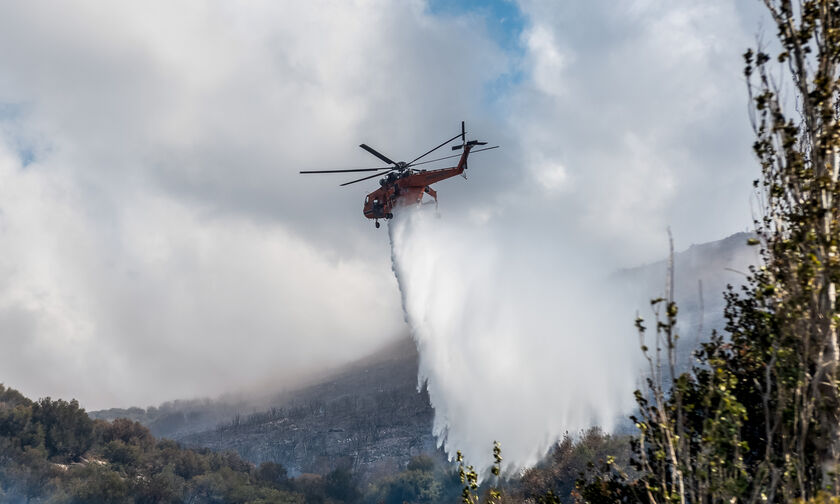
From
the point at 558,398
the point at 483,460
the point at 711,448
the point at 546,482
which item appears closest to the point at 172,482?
the point at 483,460

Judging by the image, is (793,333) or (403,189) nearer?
(793,333)

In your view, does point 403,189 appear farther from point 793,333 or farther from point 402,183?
point 793,333

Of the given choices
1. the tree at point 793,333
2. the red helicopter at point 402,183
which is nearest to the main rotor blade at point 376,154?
the red helicopter at point 402,183

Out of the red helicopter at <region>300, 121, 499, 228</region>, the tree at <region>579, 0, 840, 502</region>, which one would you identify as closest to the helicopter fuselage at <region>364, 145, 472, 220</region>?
the red helicopter at <region>300, 121, 499, 228</region>

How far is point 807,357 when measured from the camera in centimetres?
992

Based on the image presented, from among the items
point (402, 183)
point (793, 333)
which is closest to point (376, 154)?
point (402, 183)

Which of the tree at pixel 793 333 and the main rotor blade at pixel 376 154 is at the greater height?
the main rotor blade at pixel 376 154

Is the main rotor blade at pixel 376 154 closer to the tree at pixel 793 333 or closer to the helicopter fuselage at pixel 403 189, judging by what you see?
the helicopter fuselage at pixel 403 189

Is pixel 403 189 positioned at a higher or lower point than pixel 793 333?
higher

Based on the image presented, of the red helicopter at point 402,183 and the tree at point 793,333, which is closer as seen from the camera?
the tree at point 793,333

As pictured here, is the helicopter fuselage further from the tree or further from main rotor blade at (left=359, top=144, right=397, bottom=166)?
the tree

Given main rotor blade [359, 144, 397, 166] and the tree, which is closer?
the tree

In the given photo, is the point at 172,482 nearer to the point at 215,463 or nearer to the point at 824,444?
the point at 215,463

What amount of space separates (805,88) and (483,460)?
86062 mm
